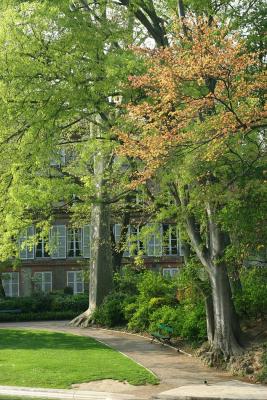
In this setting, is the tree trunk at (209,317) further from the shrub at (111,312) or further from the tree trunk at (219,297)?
the shrub at (111,312)


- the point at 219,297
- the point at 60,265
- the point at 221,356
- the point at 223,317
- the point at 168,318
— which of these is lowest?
the point at 221,356

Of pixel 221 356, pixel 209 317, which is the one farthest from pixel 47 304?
pixel 221 356

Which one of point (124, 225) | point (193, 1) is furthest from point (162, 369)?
point (124, 225)

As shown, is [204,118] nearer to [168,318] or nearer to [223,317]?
[223,317]

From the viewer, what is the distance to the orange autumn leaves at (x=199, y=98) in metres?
12.9

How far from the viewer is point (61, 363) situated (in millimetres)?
17094

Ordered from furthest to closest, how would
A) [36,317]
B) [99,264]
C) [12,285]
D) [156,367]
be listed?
[12,285] → [36,317] → [99,264] → [156,367]

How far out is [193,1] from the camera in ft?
58.3

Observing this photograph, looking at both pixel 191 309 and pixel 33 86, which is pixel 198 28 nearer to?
pixel 33 86

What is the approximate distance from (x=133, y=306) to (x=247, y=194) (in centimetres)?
1180

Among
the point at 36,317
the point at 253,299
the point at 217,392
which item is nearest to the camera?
the point at 217,392

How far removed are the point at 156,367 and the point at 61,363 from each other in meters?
2.54

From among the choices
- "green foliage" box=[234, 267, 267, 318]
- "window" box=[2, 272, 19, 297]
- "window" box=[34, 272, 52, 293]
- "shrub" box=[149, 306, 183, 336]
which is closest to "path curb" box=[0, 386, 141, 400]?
"green foliage" box=[234, 267, 267, 318]

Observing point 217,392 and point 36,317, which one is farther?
point 36,317
